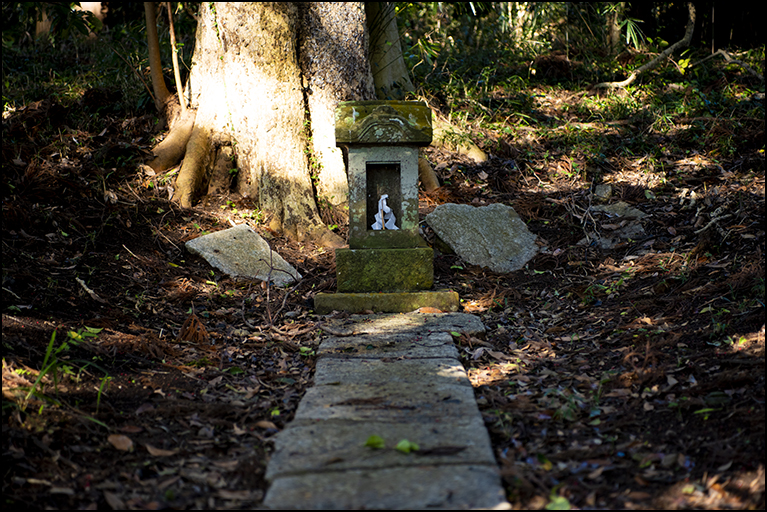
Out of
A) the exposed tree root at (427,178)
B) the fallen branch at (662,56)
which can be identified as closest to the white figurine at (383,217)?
the exposed tree root at (427,178)

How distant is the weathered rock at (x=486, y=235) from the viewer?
5488 mm

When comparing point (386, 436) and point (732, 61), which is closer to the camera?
point (386, 436)

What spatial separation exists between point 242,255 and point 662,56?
6840 millimetres

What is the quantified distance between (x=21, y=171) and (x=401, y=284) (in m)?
3.57

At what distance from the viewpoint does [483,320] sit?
176 inches

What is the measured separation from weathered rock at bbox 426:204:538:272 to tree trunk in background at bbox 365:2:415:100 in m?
2.12

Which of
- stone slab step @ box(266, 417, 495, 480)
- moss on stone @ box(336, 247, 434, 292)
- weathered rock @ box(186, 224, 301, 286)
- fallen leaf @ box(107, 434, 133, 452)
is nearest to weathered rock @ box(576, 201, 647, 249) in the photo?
moss on stone @ box(336, 247, 434, 292)

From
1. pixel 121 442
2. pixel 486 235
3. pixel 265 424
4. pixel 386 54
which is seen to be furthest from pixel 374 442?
pixel 386 54

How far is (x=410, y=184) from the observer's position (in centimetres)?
470

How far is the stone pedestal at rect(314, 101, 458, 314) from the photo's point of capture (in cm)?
452

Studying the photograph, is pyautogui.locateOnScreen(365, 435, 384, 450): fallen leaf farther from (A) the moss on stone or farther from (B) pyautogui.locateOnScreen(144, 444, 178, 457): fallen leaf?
(A) the moss on stone

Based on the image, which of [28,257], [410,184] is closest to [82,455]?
[28,257]

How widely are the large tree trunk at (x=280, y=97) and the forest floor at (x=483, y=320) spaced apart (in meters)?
0.31

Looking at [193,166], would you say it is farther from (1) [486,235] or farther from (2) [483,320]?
(2) [483,320]
